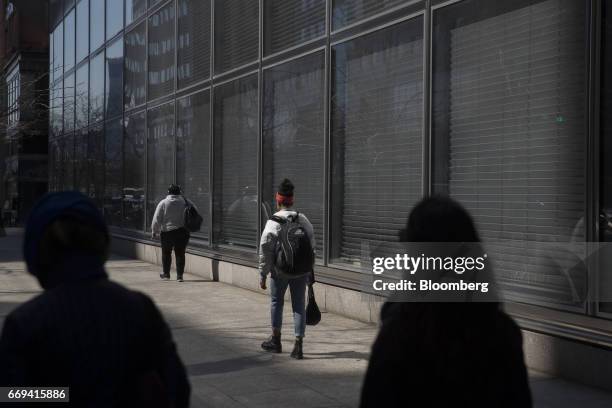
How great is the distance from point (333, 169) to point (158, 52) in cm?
952

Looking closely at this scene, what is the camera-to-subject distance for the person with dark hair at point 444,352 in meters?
2.29

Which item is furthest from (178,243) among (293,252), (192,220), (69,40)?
(69,40)

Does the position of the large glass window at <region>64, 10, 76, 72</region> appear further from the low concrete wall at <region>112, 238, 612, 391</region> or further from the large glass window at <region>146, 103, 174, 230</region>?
the low concrete wall at <region>112, 238, 612, 391</region>

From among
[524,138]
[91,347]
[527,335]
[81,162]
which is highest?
[81,162]

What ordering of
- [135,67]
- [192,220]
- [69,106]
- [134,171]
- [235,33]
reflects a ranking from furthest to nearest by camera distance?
[69,106] → [134,171] → [135,67] → [235,33] → [192,220]

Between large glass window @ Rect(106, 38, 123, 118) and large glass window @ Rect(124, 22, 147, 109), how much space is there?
62cm

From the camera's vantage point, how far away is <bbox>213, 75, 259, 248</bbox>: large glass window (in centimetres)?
1465

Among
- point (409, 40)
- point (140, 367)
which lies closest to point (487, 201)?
point (409, 40)

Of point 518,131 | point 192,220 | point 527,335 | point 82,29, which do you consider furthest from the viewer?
point 82,29

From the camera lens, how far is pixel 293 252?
25.5 ft

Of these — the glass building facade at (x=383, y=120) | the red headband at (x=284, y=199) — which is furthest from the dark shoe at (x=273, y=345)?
the glass building facade at (x=383, y=120)

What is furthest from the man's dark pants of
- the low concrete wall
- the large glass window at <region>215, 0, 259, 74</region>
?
the large glass window at <region>215, 0, 259, 74</region>

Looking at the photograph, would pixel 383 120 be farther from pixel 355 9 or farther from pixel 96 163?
pixel 96 163

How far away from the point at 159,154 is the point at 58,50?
1531cm
